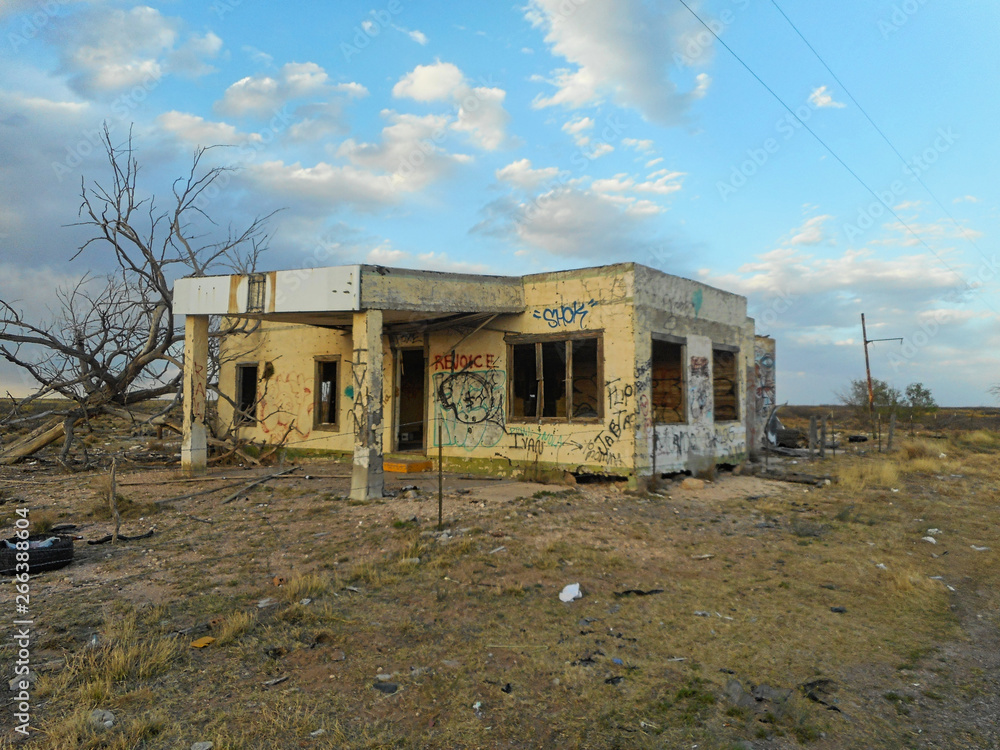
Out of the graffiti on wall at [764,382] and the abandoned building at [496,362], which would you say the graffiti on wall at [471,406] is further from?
the graffiti on wall at [764,382]

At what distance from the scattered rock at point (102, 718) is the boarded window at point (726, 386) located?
39.4 feet

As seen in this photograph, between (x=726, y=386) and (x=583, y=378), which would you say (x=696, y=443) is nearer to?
(x=726, y=386)

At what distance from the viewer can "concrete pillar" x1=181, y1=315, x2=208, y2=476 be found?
1080cm

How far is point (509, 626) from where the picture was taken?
182 inches

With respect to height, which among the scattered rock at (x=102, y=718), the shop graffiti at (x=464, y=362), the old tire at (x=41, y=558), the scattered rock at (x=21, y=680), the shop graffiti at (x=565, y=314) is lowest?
the scattered rock at (x=102, y=718)

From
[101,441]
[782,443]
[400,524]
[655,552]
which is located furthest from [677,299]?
[101,441]

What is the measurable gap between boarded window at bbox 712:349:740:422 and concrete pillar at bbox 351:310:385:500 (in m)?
7.79

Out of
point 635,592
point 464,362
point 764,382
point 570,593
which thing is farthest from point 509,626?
point 764,382

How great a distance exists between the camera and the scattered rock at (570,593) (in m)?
5.25

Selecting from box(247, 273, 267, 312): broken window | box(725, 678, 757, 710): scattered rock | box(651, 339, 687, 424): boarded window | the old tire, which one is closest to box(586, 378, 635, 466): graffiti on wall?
box(651, 339, 687, 424): boarded window

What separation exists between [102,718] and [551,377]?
12.1 m

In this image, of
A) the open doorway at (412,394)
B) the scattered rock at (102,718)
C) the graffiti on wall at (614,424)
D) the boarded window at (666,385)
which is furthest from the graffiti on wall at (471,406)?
the scattered rock at (102,718)

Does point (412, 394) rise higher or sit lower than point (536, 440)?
higher

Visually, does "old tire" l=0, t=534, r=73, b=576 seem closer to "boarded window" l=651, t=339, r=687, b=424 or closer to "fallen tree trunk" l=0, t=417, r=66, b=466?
"fallen tree trunk" l=0, t=417, r=66, b=466
